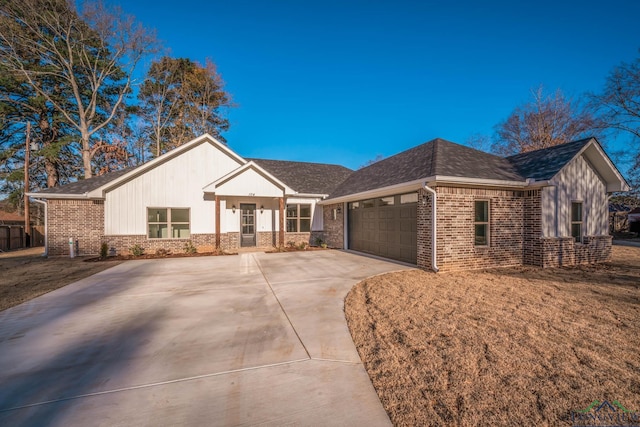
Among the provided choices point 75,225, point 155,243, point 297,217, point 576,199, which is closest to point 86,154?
point 75,225

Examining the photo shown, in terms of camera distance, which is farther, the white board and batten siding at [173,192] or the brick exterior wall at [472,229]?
the white board and batten siding at [173,192]

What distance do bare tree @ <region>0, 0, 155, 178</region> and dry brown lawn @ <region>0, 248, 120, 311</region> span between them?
11958 millimetres

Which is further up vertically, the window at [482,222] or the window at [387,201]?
the window at [387,201]

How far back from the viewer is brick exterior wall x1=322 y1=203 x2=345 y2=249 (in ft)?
46.9


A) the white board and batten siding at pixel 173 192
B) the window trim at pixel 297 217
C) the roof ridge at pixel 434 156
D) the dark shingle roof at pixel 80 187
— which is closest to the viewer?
the roof ridge at pixel 434 156

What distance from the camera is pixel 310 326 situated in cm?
421

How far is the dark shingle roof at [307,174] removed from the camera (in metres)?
16.4

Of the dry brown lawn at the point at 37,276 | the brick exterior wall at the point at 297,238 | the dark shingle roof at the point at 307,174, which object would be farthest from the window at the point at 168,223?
the dark shingle roof at the point at 307,174

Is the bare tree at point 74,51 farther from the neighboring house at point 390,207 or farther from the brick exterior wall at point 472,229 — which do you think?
the brick exterior wall at point 472,229

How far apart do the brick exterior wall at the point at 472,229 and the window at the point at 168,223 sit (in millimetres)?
11537

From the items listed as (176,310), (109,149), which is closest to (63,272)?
(176,310)

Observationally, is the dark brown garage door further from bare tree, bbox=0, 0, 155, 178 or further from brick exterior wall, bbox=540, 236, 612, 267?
bare tree, bbox=0, 0, 155, 178

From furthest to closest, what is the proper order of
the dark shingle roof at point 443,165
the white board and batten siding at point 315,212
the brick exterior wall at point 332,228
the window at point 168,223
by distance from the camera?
the white board and batten siding at point 315,212 < the brick exterior wall at point 332,228 < the window at point 168,223 < the dark shingle roof at point 443,165

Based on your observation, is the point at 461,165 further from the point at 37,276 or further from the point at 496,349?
the point at 37,276
